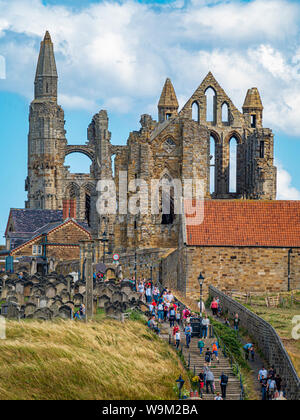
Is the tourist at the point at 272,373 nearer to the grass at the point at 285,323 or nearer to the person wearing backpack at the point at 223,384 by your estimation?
the grass at the point at 285,323

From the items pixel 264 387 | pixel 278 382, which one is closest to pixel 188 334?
pixel 264 387

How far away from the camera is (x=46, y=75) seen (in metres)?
124

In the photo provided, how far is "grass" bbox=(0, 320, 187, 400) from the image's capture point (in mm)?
33562

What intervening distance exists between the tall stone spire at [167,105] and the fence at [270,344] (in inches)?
1798

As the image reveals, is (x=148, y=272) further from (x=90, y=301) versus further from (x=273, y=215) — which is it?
(x=90, y=301)

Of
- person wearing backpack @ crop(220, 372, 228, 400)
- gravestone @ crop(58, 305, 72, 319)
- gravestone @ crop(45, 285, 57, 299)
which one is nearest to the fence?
person wearing backpack @ crop(220, 372, 228, 400)

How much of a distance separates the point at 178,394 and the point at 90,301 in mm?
11619

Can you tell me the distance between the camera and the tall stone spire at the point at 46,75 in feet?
406

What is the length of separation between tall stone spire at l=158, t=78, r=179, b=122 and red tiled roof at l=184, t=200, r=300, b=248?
1352 inches

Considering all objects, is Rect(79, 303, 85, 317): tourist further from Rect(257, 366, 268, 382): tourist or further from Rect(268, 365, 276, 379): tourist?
Rect(268, 365, 276, 379): tourist

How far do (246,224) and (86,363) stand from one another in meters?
20.0

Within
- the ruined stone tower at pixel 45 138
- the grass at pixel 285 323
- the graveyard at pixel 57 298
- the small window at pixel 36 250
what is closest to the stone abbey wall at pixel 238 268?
the graveyard at pixel 57 298

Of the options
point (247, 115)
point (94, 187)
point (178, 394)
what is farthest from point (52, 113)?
point (178, 394)

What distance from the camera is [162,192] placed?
70.4 m
